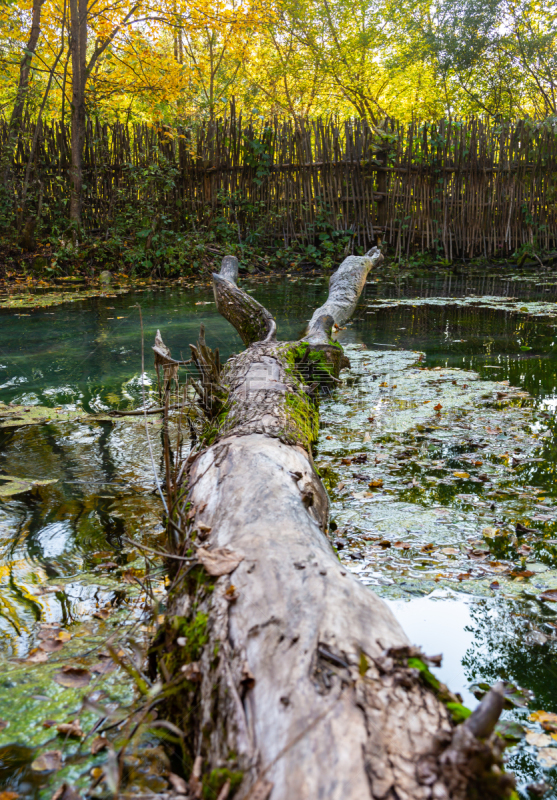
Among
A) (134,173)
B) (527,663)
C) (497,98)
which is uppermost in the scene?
(497,98)

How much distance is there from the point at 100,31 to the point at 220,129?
4.38m

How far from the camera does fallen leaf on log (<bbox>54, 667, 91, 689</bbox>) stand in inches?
58.6

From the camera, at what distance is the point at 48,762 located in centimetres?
126

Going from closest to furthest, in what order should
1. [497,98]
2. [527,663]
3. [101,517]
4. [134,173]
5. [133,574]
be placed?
[527,663]
[133,574]
[101,517]
[134,173]
[497,98]

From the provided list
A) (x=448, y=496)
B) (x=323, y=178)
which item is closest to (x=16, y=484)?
(x=448, y=496)

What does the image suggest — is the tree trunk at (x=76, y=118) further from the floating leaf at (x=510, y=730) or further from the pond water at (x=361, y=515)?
the floating leaf at (x=510, y=730)

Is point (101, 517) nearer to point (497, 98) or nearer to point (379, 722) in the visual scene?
point (379, 722)

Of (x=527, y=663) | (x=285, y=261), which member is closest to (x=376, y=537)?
(x=527, y=663)

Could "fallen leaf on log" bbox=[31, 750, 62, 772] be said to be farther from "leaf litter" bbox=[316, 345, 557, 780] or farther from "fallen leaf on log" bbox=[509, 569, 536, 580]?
"fallen leaf on log" bbox=[509, 569, 536, 580]

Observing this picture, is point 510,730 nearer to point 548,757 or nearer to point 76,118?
point 548,757

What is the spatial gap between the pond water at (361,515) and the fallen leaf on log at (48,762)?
0.02 meters

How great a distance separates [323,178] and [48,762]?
10.6 m

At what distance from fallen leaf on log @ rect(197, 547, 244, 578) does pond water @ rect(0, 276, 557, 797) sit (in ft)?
1.27

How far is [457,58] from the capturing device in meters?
15.6
